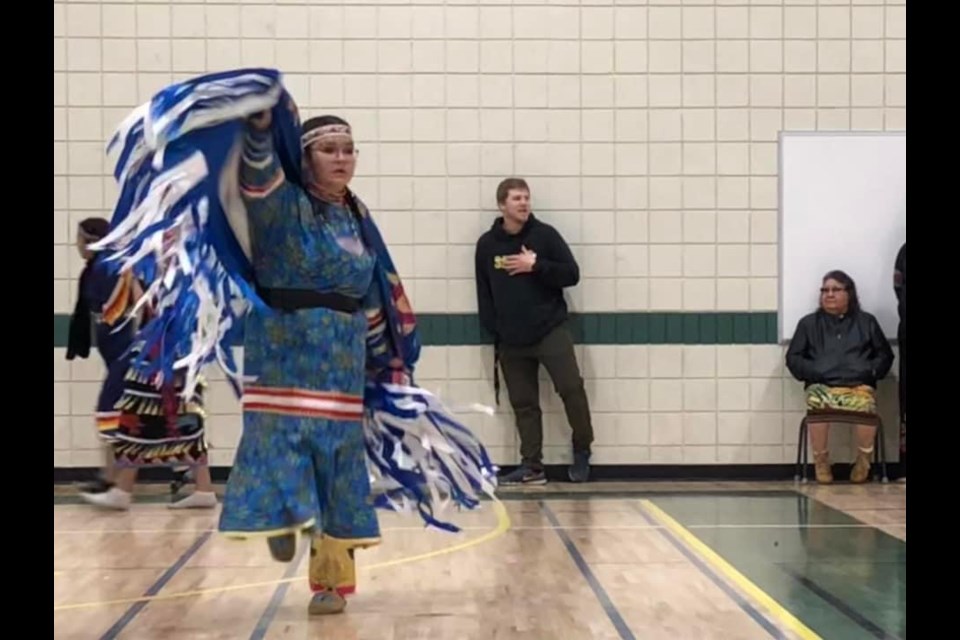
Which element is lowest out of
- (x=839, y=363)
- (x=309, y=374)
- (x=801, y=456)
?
(x=801, y=456)

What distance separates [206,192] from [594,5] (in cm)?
442

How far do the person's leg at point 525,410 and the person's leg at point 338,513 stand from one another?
3465 millimetres

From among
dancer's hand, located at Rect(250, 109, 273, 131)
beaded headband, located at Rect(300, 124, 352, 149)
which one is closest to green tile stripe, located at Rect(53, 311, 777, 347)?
beaded headband, located at Rect(300, 124, 352, 149)

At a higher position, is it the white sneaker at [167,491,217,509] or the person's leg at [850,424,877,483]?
the person's leg at [850,424,877,483]

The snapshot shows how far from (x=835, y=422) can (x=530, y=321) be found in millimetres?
1753

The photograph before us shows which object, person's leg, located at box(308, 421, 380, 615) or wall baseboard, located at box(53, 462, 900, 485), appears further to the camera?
wall baseboard, located at box(53, 462, 900, 485)

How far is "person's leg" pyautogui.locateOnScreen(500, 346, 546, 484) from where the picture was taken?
7500mm

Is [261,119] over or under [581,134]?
under

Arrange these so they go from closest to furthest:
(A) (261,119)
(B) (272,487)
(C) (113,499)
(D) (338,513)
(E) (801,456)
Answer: (A) (261,119)
(B) (272,487)
(D) (338,513)
(C) (113,499)
(E) (801,456)

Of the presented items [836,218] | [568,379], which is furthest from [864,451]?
[568,379]

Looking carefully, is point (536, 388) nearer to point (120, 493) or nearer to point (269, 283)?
point (120, 493)

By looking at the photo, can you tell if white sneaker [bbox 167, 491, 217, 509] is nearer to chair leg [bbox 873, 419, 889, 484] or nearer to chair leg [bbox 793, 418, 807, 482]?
chair leg [bbox 793, 418, 807, 482]

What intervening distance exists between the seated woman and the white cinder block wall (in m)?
0.28

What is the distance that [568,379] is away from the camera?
293 inches
